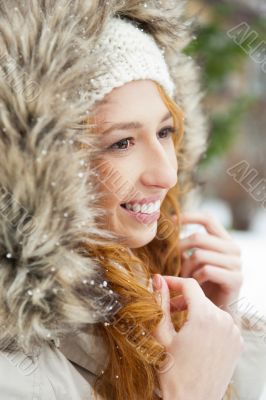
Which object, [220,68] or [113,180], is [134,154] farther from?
[220,68]

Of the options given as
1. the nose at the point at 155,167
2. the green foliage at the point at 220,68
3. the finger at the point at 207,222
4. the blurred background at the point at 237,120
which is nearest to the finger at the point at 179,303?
the nose at the point at 155,167

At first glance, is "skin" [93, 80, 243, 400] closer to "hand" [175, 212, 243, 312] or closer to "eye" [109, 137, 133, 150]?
"eye" [109, 137, 133, 150]

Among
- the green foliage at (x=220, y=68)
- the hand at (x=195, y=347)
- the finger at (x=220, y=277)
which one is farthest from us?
the green foliage at (x=220, y=68)

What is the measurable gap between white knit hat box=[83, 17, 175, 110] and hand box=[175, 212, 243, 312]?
0.46 metres

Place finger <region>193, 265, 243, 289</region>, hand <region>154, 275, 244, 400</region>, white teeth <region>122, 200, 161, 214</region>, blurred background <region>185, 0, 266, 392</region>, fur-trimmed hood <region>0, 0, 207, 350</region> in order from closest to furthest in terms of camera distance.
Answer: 1. fur-trimmed hood <region>0, 0, 207, 350</region>
2. hand <region>154, 275, 244, 400</region>
3. white teeth <region>122, 200, 161, 214</region>
4. finger <region>193, 265, 243, 289</region>
5. blurred background <region>185, 0, 266, 392</region>

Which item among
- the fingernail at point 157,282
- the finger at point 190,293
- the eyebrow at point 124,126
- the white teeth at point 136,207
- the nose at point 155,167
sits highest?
the eyebrow at point 124,126

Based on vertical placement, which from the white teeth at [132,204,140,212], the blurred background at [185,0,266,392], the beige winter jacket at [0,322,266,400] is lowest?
the blurred background at [185,0,266,392]

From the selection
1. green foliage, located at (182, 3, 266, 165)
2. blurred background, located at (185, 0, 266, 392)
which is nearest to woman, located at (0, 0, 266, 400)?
blurred background, located at (185, 0, 266, 392)

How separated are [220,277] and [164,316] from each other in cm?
33

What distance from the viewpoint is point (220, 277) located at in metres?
1.34

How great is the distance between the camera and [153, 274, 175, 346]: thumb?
1037 millimetres

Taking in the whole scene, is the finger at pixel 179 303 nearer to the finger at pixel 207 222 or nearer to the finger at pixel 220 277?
the finger at pixel 220 277

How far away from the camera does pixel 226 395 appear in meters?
1.28

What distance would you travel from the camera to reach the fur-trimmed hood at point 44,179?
86 cm
